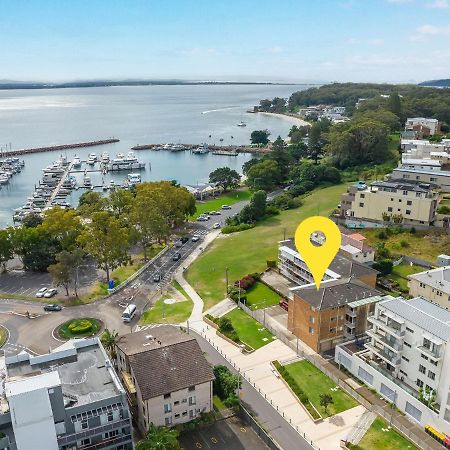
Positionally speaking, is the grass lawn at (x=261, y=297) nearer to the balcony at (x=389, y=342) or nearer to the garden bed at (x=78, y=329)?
the balcony at (x=389, y=342)

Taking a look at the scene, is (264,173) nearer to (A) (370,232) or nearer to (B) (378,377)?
(A) (370,232)

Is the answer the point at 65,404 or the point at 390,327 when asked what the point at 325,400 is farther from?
the point at 65,404

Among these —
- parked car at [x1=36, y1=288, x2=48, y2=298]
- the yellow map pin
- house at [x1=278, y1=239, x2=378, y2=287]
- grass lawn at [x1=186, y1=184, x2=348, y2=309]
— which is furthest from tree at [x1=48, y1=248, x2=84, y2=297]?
the yellow map pin

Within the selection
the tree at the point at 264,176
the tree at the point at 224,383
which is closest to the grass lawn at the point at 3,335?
the tree at the point at 224,383

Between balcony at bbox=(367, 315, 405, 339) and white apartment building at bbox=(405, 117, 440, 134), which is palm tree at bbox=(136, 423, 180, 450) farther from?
white apartment building at bbox=(405, 117, 440, 134)

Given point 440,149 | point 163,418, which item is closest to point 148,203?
point 163,418

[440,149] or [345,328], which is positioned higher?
[440,149]
